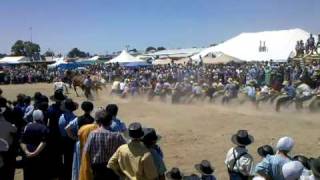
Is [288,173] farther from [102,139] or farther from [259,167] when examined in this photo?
[102,139]

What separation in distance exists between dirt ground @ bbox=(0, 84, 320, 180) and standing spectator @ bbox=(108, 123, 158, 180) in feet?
15.2

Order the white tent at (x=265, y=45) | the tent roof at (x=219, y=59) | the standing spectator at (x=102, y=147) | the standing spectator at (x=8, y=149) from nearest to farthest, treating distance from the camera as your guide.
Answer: the standing spectator at (x=102, y=147) → the standing spectator at (x=8, y=149) → the tent roof at (x=219, y=59) → the white tent at (x=265, y=45)

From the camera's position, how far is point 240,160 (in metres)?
6.15

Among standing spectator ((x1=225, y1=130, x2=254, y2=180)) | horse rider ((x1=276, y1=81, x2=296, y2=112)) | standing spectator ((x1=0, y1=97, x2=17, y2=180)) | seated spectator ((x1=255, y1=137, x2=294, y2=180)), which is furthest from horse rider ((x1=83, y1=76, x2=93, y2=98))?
seated spectator ((x1=255, y1=137, x2=294, y2=180))

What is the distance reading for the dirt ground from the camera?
11979mm

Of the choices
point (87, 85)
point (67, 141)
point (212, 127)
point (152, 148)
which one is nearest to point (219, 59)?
point (87, 85)

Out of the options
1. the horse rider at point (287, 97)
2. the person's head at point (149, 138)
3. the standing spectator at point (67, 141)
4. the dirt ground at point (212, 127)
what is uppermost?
the person's head at point (149, 138)

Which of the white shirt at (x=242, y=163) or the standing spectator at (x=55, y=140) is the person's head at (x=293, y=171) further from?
the standing spectator at (x=55, y=140)

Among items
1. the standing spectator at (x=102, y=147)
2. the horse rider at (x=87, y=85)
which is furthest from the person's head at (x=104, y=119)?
the horse rider at (x=87, y=85)

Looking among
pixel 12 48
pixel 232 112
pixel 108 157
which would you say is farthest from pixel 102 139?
pixel 12 48

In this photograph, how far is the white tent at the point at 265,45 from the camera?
40.8 meters

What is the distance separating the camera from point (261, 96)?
21250 mm

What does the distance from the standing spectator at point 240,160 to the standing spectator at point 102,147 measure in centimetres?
141

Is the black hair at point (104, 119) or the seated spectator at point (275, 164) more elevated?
the black hair at point (104, 119)
